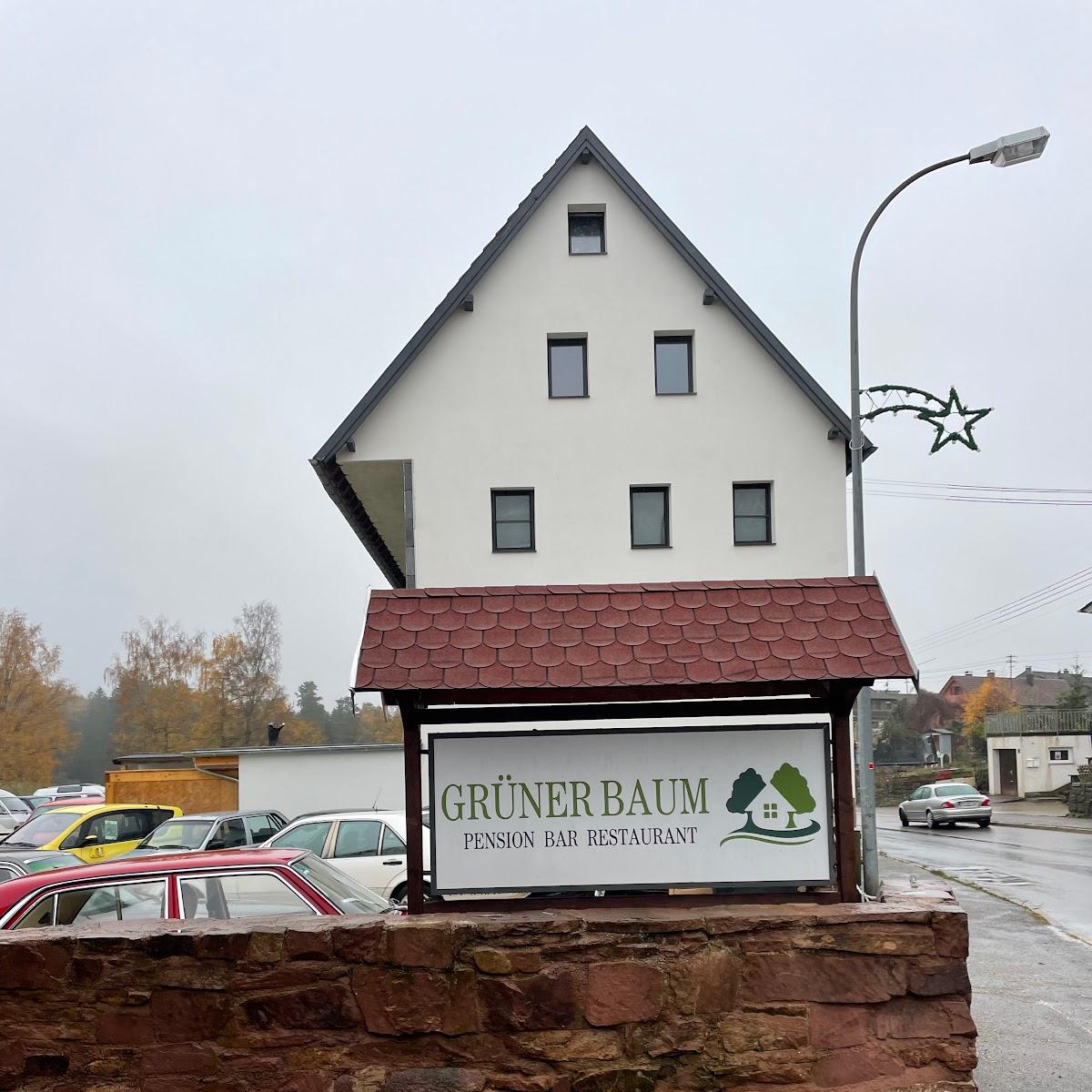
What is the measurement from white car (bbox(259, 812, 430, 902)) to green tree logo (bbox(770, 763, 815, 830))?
29.4 ft

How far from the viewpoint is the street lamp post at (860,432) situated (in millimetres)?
14125

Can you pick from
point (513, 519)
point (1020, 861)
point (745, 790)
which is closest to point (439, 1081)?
point (745, 790)

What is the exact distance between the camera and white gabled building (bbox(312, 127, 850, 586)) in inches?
878

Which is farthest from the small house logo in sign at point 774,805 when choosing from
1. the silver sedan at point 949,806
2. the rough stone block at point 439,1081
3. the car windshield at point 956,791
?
the car windshield at point 956,791

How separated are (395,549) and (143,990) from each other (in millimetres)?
25844

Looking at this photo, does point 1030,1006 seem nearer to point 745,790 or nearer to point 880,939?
point 880,939

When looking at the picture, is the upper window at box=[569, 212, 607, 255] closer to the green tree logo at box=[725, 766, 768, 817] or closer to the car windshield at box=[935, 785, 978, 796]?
the green tree logo at box=[725, 766, 768, 817]

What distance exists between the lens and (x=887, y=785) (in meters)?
66.6

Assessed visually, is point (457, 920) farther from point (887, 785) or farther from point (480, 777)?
point (887, 785)

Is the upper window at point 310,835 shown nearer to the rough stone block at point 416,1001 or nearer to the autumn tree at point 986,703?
the rough stone block at point 416,1001

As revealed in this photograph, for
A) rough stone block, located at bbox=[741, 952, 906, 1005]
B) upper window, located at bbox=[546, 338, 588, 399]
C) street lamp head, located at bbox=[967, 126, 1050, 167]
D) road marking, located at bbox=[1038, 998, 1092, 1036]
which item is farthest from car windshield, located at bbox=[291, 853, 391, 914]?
upper window, located at bbox=[546, 338, 588, 399]

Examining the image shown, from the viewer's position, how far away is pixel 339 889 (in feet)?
24.0

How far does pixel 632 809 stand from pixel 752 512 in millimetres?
17395

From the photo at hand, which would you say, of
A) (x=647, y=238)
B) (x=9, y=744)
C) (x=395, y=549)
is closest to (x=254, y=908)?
(x=647, y=238)
